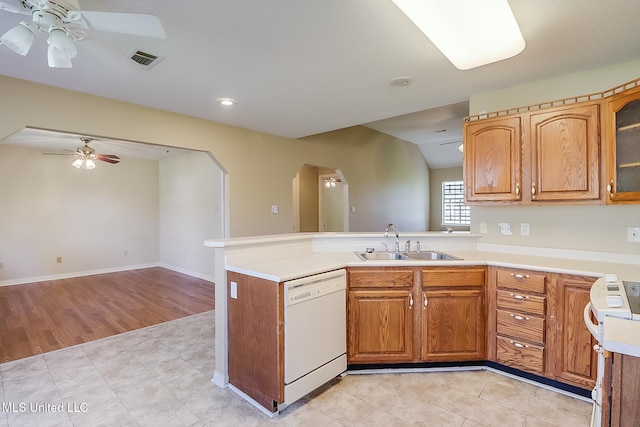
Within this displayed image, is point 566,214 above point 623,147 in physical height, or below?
below

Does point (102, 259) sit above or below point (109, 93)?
below

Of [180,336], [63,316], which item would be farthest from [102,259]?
[180,336]

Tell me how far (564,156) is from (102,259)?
7644 millimetres

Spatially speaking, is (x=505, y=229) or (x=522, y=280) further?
(x=505, y=229)

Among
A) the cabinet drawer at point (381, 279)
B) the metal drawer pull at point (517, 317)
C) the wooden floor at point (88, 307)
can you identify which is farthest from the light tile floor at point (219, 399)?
the cabinet drawer at point (381, 279)

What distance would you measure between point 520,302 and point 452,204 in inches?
284

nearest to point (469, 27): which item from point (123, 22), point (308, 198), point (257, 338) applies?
point (123, 22)

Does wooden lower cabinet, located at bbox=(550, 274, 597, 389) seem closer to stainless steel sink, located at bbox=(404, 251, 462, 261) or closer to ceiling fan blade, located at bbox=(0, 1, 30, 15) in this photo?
stainless steel sink, located at bbox=(404, 251, 462, 261)

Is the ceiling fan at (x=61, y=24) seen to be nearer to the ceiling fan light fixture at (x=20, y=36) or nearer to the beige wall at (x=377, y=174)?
the ceiling fan light fixture at (x=20, y=36)

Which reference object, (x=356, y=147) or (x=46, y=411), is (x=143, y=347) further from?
(x=356, y=147)

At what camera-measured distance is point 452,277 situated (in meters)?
2.48

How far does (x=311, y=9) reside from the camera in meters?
1.76

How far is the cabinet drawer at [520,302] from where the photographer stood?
7.40ft

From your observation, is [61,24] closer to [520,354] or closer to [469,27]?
[469,27]
